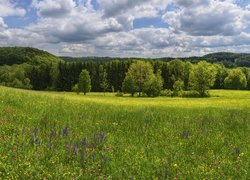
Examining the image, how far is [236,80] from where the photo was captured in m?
142

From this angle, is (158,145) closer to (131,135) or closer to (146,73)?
(131,135)

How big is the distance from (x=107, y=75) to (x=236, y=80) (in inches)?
2393

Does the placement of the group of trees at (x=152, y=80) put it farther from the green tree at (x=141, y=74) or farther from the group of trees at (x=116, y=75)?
the group of trees at (x=116, y=75)

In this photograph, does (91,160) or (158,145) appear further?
(158,145)

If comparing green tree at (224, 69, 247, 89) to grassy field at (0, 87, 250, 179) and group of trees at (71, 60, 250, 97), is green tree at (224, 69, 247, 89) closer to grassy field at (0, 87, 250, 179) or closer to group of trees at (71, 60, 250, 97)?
group of trees at (71, 60, 250, 97)

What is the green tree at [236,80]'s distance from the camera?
461ft

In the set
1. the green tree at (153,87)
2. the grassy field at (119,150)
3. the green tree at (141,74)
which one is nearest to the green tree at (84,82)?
the green tree at (141,74)

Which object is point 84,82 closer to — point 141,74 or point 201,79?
point 141,74

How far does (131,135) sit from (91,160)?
3489 mm

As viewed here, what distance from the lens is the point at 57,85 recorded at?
152m

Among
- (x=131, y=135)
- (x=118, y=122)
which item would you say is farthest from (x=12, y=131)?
(x=118, y=122)

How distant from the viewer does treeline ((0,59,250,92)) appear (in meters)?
134

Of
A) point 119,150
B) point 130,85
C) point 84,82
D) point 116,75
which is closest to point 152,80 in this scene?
point 130,85

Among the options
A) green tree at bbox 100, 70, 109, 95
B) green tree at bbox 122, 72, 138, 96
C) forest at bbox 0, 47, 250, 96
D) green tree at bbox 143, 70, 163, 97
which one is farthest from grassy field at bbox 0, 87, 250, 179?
green tree at bbox 100, 70, 109, 95
